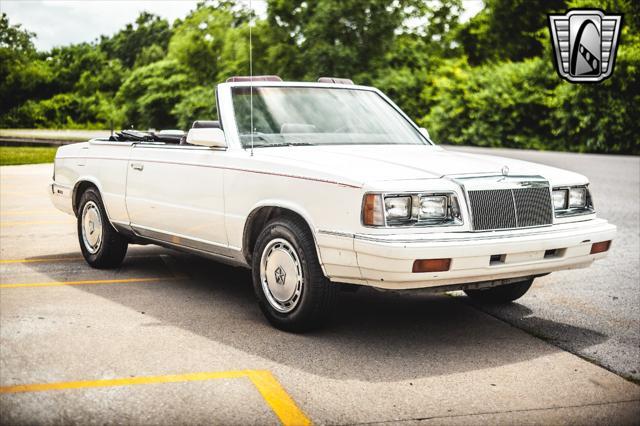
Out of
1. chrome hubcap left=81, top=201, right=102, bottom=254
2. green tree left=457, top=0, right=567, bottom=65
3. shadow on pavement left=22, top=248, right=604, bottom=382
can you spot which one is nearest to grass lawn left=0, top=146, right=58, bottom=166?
chrome hubcap left=81, top=201, right=102, bottom=254

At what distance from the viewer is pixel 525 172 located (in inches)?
211

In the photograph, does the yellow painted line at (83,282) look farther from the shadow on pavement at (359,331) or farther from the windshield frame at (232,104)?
the windshield frame at (232,104)

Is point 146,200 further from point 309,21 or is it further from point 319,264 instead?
point 309,21

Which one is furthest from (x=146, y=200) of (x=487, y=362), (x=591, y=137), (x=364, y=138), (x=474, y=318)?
(x=591, y=137)

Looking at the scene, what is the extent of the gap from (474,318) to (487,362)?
1128 millimetres

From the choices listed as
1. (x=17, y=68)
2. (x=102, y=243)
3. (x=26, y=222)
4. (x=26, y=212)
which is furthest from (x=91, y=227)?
(x=17, y=68)

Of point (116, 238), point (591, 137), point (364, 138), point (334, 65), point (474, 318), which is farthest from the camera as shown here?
point (334, 65)

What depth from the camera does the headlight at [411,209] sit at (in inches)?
186

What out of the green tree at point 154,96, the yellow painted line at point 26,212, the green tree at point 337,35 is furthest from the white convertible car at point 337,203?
the green tree at point 154,96

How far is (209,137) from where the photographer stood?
583 cm

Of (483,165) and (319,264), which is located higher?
(483,165)

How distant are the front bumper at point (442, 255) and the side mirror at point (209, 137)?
4.28 ft

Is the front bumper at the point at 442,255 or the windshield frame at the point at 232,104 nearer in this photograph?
the front bumper at the point at 442,255

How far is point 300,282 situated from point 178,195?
162 centimetres
